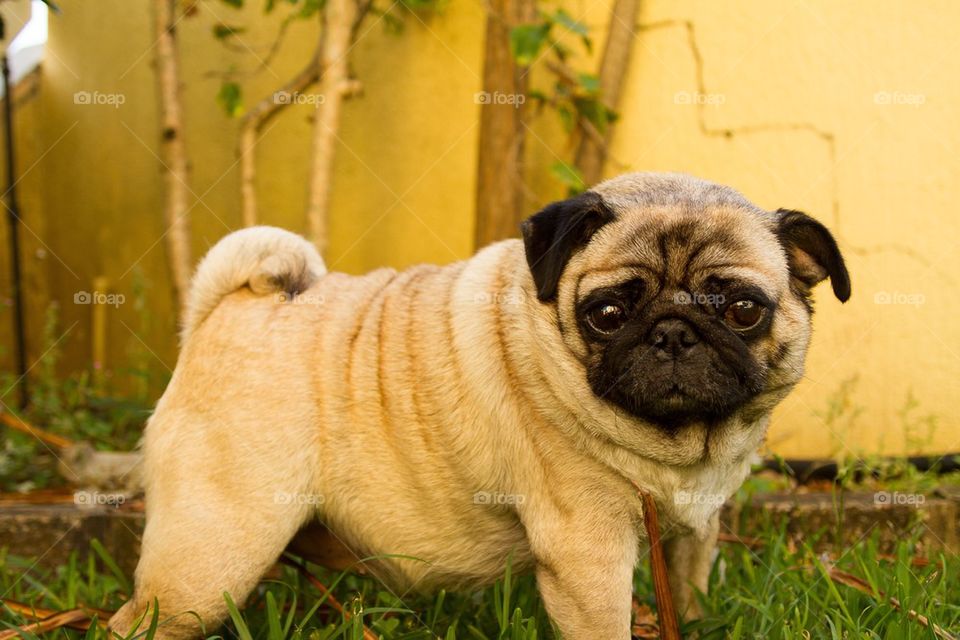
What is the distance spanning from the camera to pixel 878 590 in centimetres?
354

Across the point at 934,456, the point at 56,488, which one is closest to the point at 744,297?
the point at 934,456

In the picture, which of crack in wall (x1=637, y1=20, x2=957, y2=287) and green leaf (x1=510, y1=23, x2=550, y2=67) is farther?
crack in wall (x1=637, y1=20, x2=957, y2=287)

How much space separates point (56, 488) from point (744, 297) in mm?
4161

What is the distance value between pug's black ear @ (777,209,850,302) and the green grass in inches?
44.1

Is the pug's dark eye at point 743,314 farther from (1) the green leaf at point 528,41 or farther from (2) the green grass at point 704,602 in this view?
(1) the green leaf at point 528,41

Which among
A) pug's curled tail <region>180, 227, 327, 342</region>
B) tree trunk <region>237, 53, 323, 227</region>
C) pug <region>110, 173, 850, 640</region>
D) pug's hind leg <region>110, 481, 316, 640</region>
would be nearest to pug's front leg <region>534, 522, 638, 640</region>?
pug <region>110, 173, 850, 640</region>

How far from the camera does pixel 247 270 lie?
3.55 metres

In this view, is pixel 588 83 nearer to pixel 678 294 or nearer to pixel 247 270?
pixel 247 270

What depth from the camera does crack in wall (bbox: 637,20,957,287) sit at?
17.3 ft
